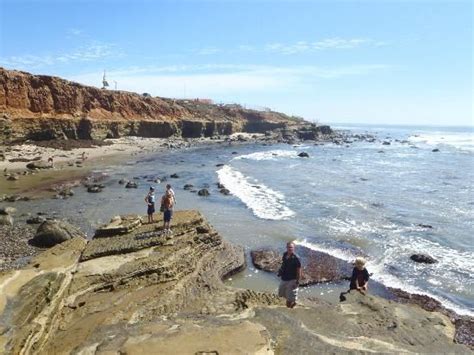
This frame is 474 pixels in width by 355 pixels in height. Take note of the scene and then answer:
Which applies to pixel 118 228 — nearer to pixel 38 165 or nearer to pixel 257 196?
pixel 257 196

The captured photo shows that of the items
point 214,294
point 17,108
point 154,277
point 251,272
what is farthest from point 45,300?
point 17,108

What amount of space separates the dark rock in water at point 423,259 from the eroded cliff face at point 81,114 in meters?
47.5

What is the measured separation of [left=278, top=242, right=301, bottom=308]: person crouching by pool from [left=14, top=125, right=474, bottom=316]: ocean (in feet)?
13.6

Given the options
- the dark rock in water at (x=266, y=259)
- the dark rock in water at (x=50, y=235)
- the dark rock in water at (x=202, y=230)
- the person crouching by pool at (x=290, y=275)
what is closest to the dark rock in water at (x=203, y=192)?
the dark rock in water at (x=266, y=259)

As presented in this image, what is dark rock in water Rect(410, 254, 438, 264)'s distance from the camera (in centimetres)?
1898

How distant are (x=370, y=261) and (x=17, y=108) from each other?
168 ft

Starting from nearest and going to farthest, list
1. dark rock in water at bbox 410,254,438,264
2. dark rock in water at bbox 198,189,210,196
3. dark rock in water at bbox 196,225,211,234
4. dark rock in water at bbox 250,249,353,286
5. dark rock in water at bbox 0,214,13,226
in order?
1. dark rock in water at bbox 250,249,353,286
2. dark rock in water at bbox 196,225,211,234
3. dark rock in water at bbox 410,254,438,264
4. dark rock in water at bbox 0,214,13,226
5. dark rock in water at bbox 198,189,210,196

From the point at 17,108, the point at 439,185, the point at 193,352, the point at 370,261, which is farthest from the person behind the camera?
the point at 17,108

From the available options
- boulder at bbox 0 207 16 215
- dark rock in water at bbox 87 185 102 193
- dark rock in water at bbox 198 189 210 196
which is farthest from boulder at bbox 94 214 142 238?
dark rock in water at bbox 87 185 102 193

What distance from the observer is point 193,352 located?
26.0 ft

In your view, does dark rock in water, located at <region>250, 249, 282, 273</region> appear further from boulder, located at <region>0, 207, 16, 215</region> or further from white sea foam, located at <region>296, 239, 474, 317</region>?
boulder, located at <region>0, 207, 16, 215</region>

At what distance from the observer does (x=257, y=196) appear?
33.4 meters

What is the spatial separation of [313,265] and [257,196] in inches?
603

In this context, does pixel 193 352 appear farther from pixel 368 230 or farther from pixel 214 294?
pixel 368 230
